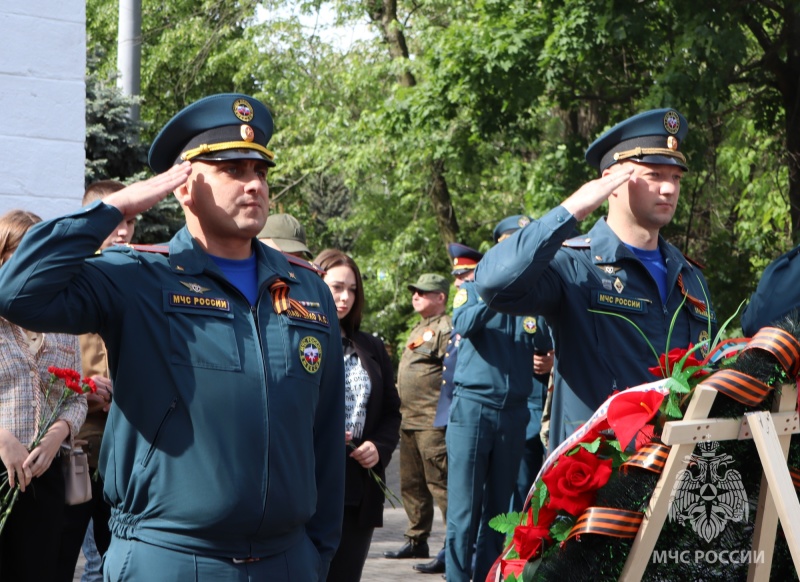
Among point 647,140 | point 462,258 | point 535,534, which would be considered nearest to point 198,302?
point 535,534

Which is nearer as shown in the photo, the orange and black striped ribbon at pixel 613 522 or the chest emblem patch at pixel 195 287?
the orange and black striped ribbon at pixel 613 522

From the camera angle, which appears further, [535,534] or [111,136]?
[111,136]

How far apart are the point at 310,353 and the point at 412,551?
251 inches

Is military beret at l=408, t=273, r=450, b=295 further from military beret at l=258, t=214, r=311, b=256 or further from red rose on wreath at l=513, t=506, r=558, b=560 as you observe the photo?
red rose on wreath at l=513, t=506, r=558, b=560

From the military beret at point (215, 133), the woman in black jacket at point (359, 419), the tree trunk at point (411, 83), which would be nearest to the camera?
the military beret at point (215, 133)

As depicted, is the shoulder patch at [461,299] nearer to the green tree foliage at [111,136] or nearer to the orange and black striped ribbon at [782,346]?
the green tree foliage at [111,136]

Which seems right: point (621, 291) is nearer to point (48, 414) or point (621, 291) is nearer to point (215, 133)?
point (215, 133)

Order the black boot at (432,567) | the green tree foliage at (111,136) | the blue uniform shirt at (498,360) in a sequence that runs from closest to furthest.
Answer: the blue uniform shirt at (498,360) < the black boot at (432,567) < the green tree foliage at (111,136)

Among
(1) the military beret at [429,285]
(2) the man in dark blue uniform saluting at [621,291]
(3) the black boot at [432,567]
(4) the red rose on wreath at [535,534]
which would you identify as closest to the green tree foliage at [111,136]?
(1) the military beret at [429,285]

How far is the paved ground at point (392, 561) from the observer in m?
8.59

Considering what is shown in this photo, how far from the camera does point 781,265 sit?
167 inches

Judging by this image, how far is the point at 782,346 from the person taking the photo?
3.34m

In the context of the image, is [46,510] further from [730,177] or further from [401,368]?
[730,177]

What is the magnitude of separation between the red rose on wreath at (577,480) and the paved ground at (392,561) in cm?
518
